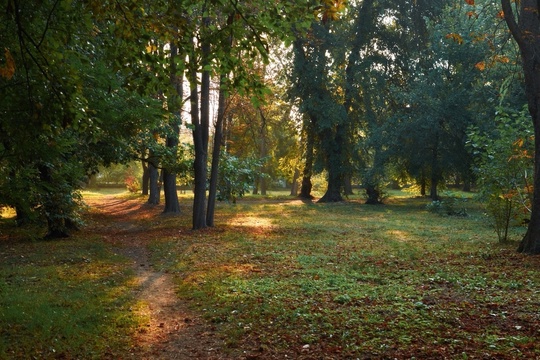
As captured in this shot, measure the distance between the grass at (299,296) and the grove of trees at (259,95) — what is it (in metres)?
1.54

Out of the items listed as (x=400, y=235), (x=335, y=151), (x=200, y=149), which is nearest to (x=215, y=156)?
(x=200, y=149)

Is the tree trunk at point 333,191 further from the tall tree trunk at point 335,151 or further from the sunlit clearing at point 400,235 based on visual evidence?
the sunlit clearing at point 400,235

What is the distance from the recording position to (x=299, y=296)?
7898mm

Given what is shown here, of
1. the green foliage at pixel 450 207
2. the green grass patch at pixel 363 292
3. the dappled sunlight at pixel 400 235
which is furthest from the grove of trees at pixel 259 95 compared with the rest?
the dappled sunlight at pixel 400 235

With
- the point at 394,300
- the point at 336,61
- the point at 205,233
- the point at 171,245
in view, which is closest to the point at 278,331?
the point at 394,300

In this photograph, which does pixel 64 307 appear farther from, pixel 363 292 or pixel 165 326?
pixel 363 292

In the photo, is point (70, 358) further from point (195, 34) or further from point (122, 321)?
point (195, 34)

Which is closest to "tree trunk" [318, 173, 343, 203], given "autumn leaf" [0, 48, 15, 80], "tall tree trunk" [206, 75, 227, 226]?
"tall tree trunk" [206, 75, 227, 226]

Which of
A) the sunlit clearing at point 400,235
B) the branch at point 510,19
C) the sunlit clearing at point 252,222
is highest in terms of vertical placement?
the branch at point 510,19

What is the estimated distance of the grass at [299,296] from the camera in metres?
5.71

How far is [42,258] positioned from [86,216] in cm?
1307

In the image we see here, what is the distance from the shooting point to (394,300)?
743 centimetres

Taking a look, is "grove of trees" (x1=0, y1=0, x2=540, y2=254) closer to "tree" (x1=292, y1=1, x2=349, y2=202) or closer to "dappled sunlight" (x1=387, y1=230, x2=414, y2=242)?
"tree" (x1=292, y1=1, x2=349, y2=202)

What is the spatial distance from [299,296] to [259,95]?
3.40 metres
